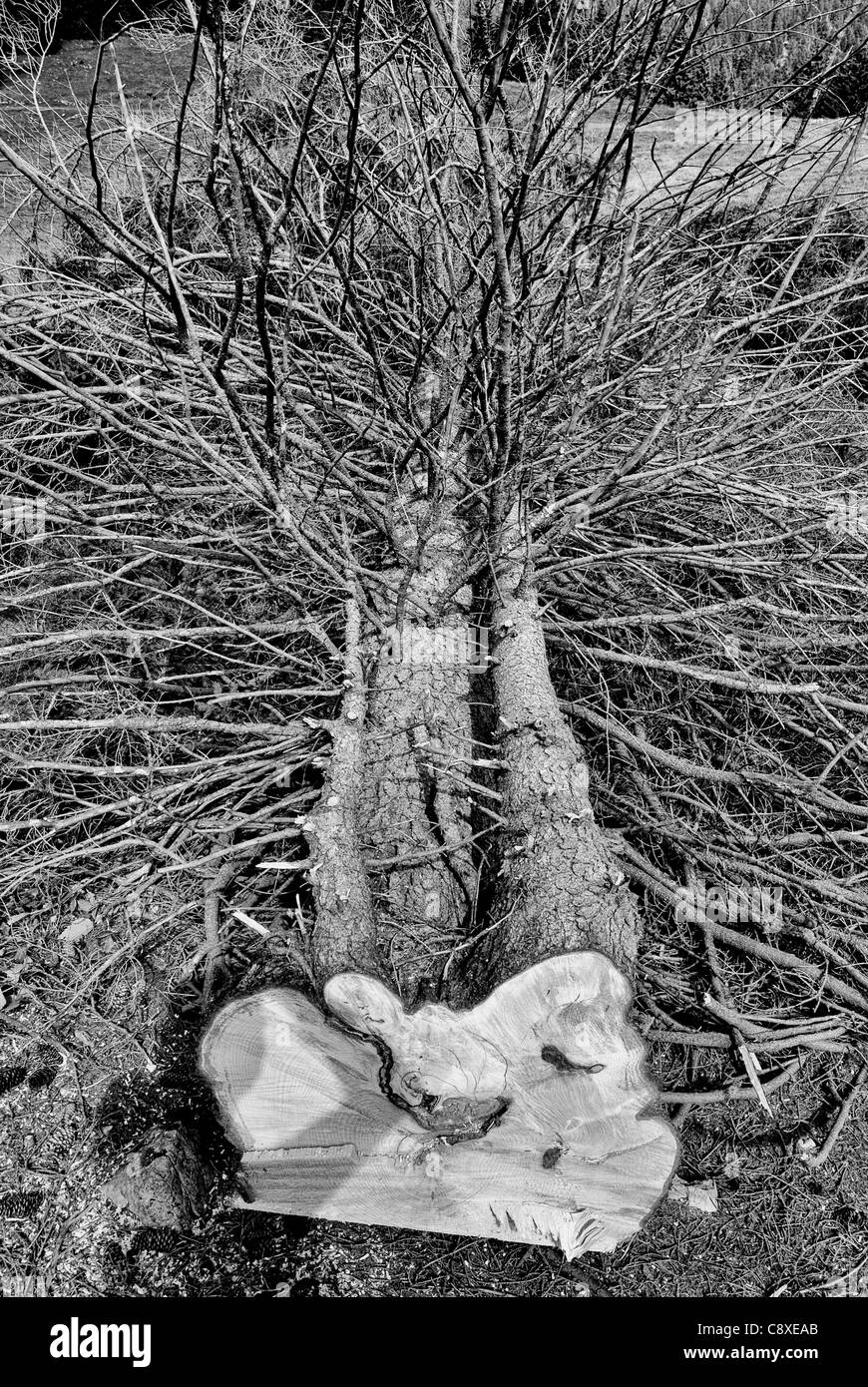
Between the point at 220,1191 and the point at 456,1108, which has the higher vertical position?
the point at 456,1108

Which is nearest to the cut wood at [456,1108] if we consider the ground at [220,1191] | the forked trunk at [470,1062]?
the forked trunk at [470,1062]

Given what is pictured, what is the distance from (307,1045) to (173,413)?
215 cm

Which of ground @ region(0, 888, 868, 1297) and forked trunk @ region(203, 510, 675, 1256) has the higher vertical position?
forked trunk @ region(203, 510, 675, 1256)

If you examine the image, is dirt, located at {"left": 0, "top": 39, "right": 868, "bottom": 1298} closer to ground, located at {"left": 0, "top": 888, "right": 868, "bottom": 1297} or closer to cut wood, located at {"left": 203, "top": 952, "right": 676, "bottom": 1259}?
ground, located at {"left": 0, "top": 888, "right": 868, "bottom": 1297}

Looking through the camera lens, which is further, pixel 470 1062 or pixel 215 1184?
pixel 215 1184

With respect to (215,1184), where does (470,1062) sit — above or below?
above

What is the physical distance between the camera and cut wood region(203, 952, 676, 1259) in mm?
1582

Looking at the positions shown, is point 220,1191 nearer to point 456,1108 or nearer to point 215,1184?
point 215,1184

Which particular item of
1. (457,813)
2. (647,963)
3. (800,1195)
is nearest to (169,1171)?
(457,813)

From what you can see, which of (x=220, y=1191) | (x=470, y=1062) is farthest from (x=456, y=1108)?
(x=220, y=1191)

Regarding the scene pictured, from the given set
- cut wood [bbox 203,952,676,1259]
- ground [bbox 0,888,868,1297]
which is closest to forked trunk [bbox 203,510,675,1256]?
cut wood [bbox 203,952,676,1259]

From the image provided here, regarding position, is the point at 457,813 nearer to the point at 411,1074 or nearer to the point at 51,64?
the point at 411,1074

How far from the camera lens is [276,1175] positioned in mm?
1689

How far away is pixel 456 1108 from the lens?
1.61 m
